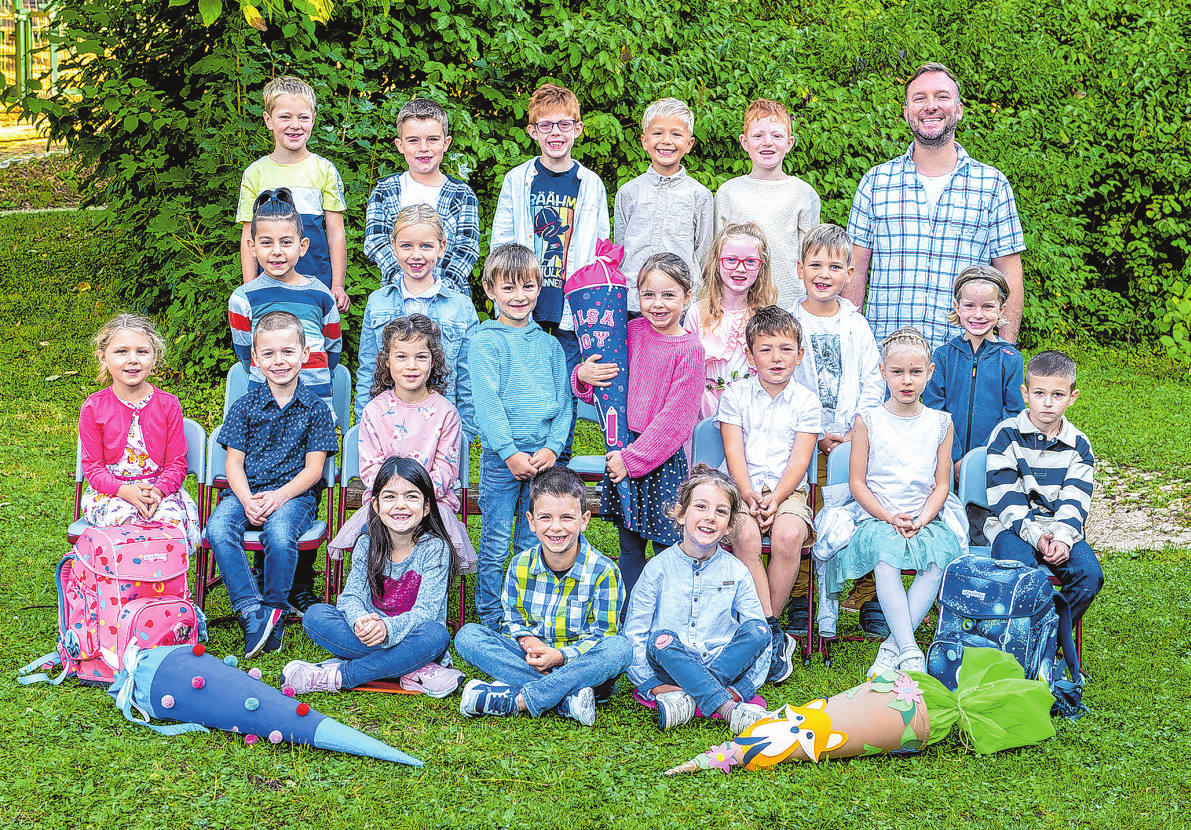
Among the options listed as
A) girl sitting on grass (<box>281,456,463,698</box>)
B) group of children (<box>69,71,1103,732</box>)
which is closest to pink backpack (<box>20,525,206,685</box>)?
group of children (<box>69,71,1103,732</box>)

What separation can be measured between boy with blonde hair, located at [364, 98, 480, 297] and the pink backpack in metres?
1.64

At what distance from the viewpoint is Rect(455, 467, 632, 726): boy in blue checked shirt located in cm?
398

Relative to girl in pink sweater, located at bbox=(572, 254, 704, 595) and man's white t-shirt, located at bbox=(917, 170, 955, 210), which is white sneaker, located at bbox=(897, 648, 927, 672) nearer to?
girl in pink sweater, located at bbox=(572, 254, 704, 595)

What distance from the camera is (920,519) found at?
443 centimetres

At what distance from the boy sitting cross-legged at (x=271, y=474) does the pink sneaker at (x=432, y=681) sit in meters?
0.67

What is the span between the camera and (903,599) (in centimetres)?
438

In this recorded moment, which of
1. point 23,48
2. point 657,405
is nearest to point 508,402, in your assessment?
point 657,405

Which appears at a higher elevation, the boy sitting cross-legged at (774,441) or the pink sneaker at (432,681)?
the boy sitting cross-legged at (774,441)

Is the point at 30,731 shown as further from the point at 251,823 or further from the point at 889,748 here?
the point at 889,748

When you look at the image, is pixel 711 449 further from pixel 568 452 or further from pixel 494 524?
pixel 494 524

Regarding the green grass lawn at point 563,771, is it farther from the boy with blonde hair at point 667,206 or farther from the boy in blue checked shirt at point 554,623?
the boy with blonde hair at point 667,206

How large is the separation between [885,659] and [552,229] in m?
2.44

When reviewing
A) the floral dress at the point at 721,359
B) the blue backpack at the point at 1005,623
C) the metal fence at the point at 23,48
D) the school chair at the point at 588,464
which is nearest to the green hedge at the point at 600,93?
the metal fence at the point at 23,48

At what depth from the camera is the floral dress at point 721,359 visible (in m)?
4.80
